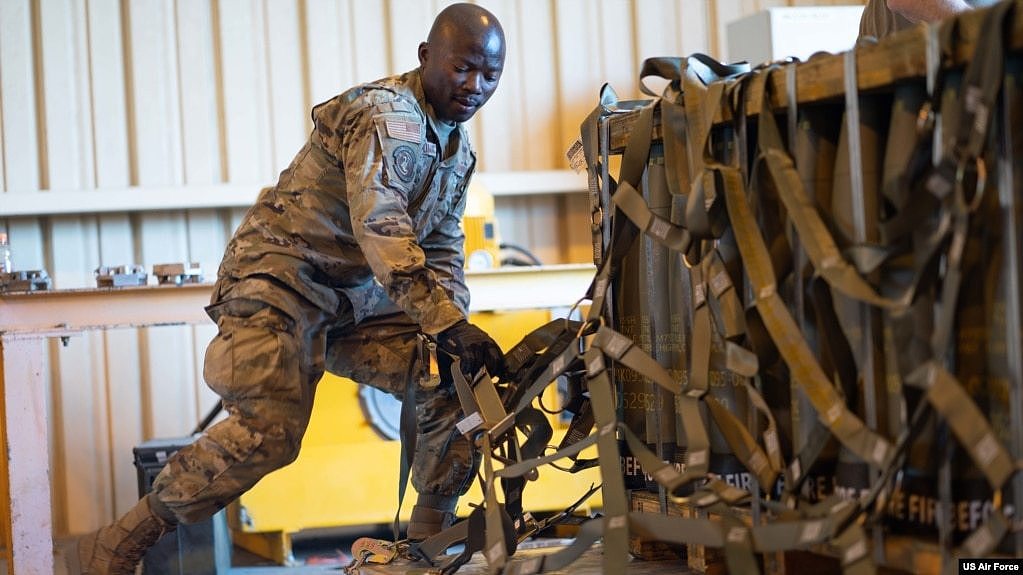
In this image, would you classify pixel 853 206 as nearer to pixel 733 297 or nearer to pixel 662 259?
pixel 733 297

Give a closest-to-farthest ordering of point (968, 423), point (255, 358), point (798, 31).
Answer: point (968, 423) → point (255, 358) → point (798, 31)

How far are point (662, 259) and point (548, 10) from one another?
4.46 meters

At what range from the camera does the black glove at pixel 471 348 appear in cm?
261

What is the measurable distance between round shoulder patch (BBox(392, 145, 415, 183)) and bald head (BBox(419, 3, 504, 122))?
224 mm

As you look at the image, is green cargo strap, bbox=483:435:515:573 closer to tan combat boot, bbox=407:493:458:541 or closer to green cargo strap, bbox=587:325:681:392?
green cargo strap, bbox=587:325:681:392

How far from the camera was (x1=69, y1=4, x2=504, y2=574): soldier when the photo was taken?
116 inches

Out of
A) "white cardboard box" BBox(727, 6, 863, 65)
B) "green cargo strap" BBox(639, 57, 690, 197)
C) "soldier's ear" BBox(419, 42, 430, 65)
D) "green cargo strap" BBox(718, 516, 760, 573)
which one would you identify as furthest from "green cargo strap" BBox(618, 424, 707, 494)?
"white cardboard box" BBox(727, 6, 863, 65)

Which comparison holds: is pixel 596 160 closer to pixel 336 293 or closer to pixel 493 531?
pixel 493 531

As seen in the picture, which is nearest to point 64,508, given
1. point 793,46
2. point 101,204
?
point 101,204

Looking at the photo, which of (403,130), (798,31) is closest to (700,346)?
(403,130)

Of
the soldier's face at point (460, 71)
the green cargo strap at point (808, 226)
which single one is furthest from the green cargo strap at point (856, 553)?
the soldier's face at point (460, 71)

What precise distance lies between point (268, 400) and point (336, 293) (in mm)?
364

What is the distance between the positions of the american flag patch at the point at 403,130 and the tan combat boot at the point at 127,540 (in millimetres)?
1276

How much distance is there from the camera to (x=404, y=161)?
2.91m
